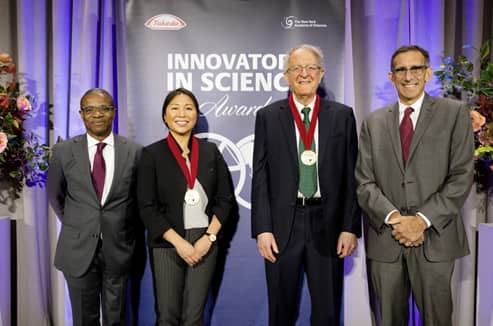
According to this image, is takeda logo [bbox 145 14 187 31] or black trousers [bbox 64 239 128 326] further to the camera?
takeda logo [bbox 145 14 187 31]

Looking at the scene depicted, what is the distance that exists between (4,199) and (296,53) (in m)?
2.32

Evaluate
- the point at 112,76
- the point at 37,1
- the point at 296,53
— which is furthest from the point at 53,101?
the point at 296,53

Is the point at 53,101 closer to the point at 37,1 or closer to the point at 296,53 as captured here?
the point at 37,1

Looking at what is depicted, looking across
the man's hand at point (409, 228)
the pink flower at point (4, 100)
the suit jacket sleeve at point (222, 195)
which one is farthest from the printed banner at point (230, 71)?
the man's hand at point (409, 228)

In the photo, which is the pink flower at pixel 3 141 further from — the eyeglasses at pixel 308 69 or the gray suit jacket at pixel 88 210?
the eyeglasses at pixel 308 69

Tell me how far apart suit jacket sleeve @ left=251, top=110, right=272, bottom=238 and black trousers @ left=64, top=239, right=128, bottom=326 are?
2.83 feet

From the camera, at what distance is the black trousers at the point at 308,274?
8.16ft

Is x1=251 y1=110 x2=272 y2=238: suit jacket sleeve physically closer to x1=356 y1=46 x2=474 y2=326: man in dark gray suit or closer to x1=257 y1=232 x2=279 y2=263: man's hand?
x1=257 y1=232 x2=279 y2=263: man's hand

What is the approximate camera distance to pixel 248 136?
327cm

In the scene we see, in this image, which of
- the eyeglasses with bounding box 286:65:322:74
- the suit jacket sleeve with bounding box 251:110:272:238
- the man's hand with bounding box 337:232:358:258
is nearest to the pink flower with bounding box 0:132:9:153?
the suit jacket sleeve with bounding box 251:110:272:238

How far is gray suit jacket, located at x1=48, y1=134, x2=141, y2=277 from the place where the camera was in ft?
8.45

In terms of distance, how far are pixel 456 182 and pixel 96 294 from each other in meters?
2.05

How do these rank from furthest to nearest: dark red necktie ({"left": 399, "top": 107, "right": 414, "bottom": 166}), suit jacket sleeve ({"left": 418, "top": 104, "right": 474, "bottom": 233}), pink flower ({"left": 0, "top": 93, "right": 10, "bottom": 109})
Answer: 1. pink flower ({"left": 0, "top": 93, "right": 10, "bottom": 109})
2. dark red necktie ({"left": 399, "top": 107, "right": 414, "bottom": 166})
3. suit jacket sleeve ({"left": 418, "top": 104, "right": 474, "bottom": 233})

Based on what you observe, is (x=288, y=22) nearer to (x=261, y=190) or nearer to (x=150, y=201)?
(x=261, y=190)
